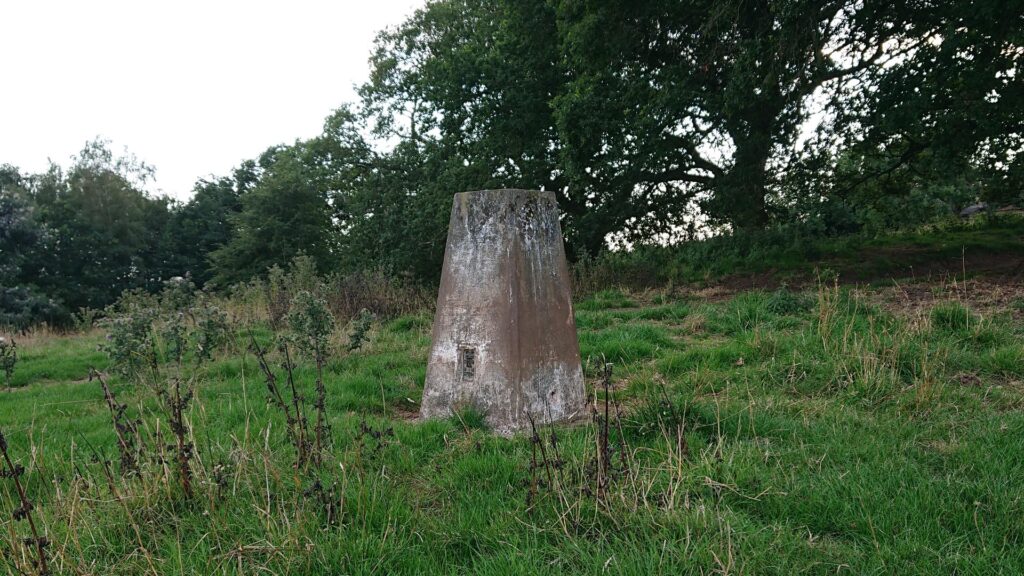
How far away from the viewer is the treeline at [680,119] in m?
9.81

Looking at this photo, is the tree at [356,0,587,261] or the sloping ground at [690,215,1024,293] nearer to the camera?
the sloping ground at [690,215,1024,293]

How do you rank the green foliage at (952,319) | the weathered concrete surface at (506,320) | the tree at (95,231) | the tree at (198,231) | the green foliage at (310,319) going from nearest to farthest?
the weathered concrete surface at (506,320) → the green foliage at (952,319) → the green foliage at (310,319) → the tree at (95,231) → the tree at (198,231)

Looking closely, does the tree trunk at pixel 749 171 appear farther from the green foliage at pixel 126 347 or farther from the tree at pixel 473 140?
the green foliage at pixel 126 347

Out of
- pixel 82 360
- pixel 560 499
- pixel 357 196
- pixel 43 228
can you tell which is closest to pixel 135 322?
pixel 82 360

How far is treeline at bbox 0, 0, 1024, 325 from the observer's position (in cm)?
981

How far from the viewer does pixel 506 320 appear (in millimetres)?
4332

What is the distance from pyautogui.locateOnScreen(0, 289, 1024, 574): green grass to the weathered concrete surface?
32 centimetres

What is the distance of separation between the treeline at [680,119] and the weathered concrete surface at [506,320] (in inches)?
282

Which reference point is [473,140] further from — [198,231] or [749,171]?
[198,231]

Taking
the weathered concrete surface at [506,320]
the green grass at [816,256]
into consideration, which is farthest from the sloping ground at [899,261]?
the weathered concrete surface at [506,320]

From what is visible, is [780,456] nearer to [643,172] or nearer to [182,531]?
[182,531]

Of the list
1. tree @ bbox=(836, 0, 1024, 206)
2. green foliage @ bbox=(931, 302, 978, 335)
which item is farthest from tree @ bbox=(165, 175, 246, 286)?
green foliage @ bbox=(931, 302, 978, 335)

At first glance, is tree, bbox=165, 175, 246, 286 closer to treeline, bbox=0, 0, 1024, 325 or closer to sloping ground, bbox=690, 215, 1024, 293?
treeline, bbox=0, 0, 1024, 325

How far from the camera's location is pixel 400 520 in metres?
2.66
